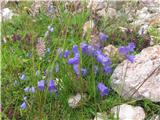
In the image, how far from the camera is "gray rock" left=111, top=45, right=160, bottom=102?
2932 mm

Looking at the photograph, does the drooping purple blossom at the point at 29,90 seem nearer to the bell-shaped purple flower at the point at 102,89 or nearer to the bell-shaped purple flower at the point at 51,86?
the bell-shaped purple flower at the point at 51,86

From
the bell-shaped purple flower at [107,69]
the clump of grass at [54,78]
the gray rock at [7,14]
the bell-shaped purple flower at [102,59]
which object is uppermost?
the bell-shaped purple flower at [102,59]

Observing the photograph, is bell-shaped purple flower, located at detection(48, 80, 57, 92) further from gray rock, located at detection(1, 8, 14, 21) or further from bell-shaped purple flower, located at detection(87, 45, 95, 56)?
gray rock, located at detection(1, 8, 14, 21)

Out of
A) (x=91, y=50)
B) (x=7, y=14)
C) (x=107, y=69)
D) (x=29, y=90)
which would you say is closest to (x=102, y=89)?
(x=107, y=69)

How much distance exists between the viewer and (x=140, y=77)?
9.97ft

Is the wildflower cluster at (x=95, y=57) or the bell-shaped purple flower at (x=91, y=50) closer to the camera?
the wildflower cluster at (x=95, y=57)

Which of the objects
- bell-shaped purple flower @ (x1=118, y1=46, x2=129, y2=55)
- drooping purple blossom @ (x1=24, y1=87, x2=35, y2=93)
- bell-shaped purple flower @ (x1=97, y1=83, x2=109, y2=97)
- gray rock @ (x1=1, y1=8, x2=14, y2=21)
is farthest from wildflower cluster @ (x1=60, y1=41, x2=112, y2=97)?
gray rock @ (x1=1, y1=8, x2=14, y2=21)

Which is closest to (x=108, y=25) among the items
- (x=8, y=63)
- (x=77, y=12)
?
(x=77, y=12)

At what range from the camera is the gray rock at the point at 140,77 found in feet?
9.62

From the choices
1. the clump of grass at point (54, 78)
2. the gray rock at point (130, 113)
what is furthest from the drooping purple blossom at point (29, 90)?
the gray rock at point (130, 113)

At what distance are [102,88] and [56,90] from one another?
0.34 metres

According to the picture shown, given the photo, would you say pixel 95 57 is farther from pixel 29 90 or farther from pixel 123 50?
pixel 29 90

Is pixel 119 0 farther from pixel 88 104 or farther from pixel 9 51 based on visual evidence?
pixel 88 104

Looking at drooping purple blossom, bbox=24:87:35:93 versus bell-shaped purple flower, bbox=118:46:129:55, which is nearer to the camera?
drooping purple blossom, bbox=24:87:35:93
